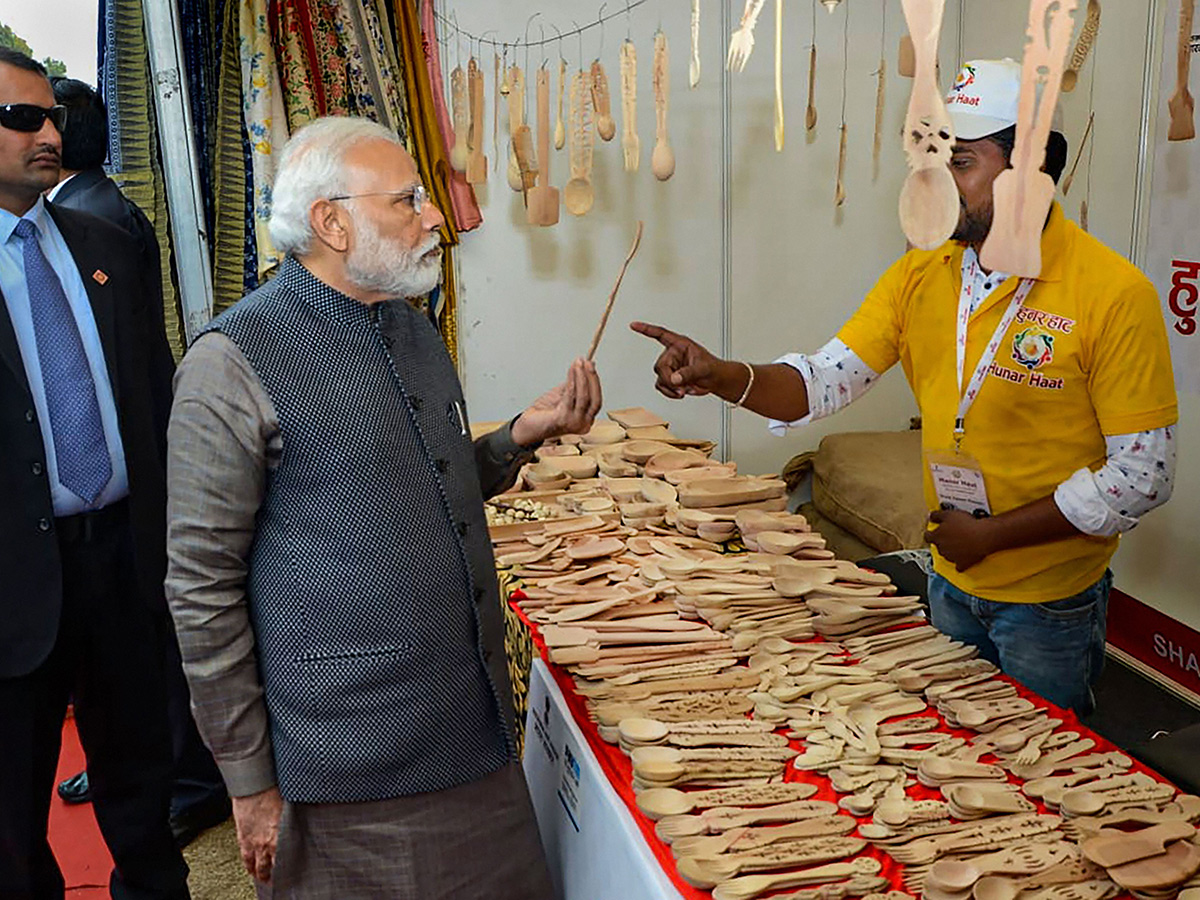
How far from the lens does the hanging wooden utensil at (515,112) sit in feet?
13.0

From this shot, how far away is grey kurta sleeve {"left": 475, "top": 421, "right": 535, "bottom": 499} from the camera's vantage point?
77.4 inches

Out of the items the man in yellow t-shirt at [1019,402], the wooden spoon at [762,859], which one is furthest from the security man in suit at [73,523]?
the wooden spoon at [762,859]

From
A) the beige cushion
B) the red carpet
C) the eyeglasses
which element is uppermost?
the eyeglasses

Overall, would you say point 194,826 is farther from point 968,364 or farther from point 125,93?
point 968,364

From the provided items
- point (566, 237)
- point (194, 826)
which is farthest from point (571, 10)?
point (194, 826)

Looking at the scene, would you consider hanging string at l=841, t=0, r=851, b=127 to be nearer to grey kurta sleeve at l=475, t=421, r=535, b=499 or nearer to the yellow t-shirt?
the yellow t-shirt

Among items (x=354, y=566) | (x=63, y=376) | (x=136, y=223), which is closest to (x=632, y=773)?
(x=354, y=566)

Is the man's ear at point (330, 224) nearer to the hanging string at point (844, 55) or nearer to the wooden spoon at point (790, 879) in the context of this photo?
the wooden spoon at point (790, 879)

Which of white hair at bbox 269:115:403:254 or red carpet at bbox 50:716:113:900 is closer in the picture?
white hair at bbox 269:115:403:254

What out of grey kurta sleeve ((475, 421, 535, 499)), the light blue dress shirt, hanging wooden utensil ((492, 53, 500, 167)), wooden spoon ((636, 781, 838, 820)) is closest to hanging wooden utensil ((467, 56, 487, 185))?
hanging wooden utensil ((492, 53, 500, 167))

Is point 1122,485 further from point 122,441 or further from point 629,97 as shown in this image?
point 629,97

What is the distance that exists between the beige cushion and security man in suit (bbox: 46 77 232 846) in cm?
244

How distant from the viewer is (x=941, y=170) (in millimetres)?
1304

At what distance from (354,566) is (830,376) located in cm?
125
